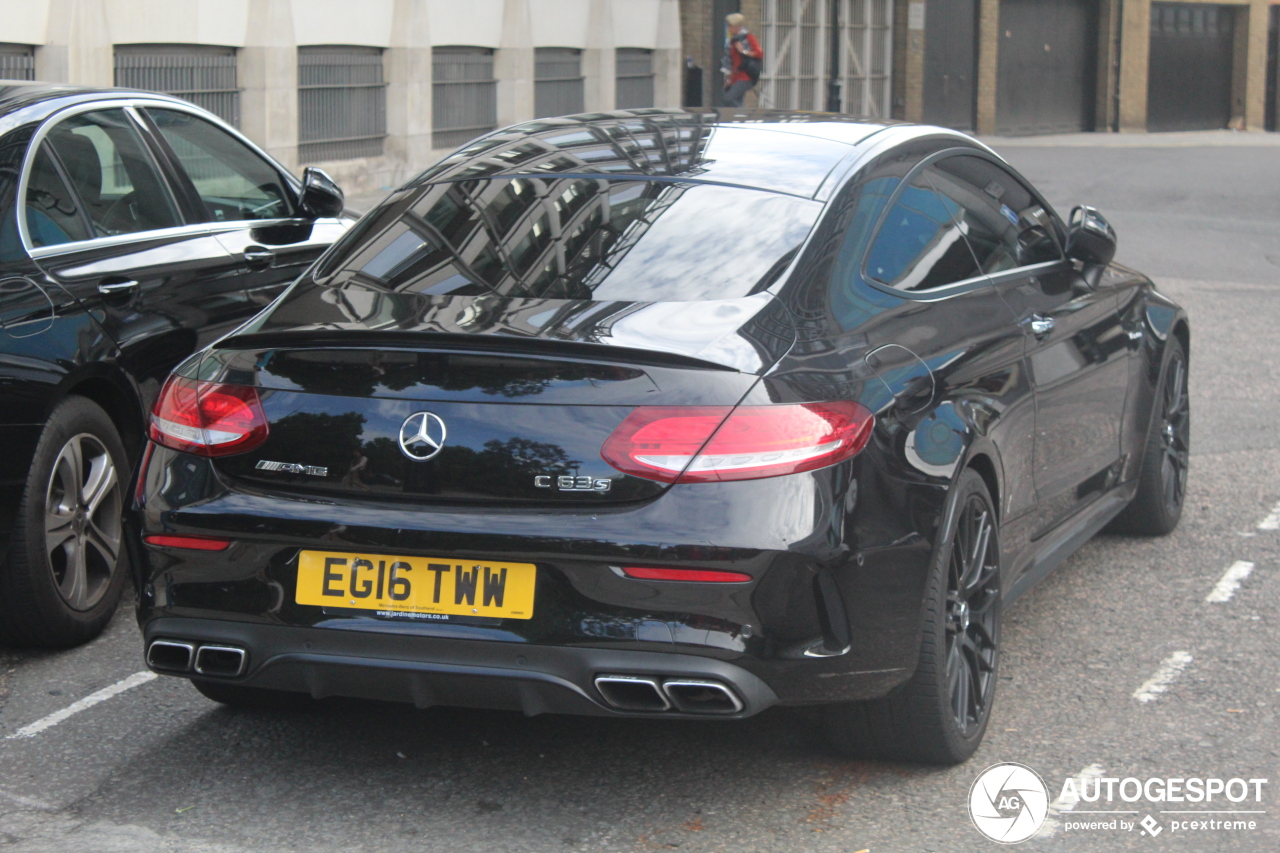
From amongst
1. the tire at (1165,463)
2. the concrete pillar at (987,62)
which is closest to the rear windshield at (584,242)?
the tire at (1165,463)

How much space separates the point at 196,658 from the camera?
378 centimetres

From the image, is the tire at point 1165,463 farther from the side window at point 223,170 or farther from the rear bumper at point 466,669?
the side window at point 223,170

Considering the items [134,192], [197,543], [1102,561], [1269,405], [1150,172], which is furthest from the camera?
[1150,172]

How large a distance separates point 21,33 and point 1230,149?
83.9ft

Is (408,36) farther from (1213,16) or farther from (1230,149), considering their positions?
(1213,16)

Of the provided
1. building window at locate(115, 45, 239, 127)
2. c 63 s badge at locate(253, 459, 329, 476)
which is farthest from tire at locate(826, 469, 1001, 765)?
building window at locate(115, 45, 239, 127)

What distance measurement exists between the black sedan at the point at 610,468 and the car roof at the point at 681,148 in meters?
0.02

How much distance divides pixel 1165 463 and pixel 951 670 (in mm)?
2687

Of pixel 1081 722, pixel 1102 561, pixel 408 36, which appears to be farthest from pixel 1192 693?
pixel 408 36

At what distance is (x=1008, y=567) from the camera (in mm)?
4613

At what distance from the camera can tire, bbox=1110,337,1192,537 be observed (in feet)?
20.6

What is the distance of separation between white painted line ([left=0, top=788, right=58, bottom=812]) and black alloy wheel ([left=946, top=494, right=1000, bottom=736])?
2156 mm

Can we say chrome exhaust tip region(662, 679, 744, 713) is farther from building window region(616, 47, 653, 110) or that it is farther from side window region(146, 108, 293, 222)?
building window region(616, 47, 653, 110)

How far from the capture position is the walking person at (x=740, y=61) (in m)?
25.7
